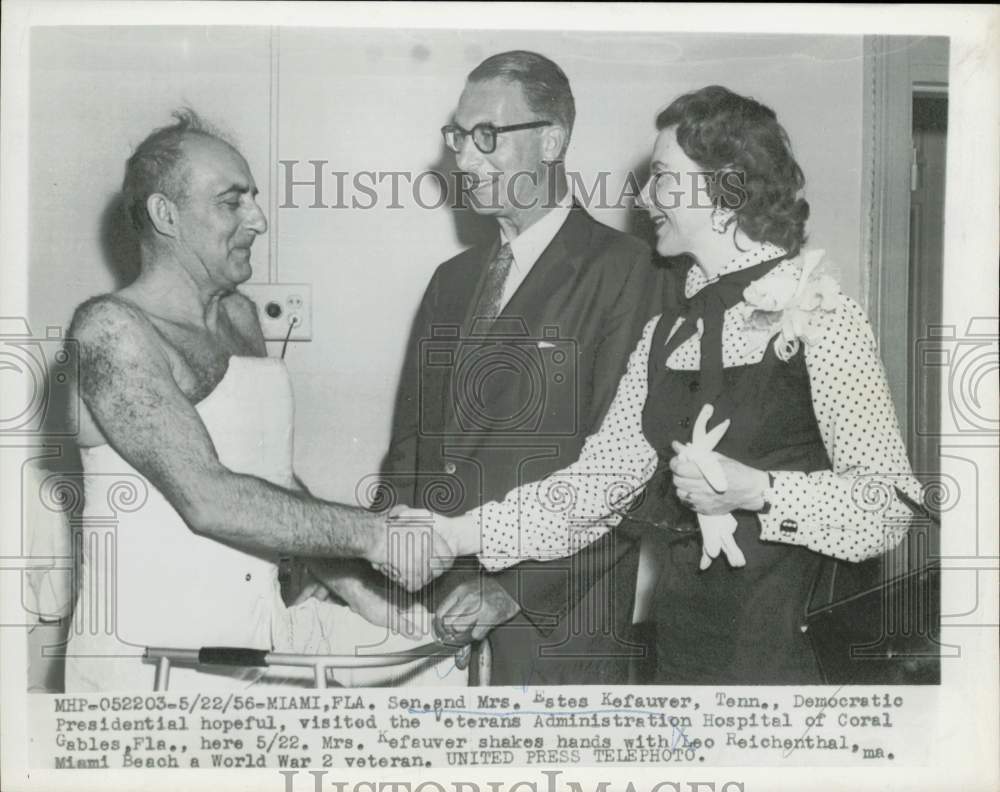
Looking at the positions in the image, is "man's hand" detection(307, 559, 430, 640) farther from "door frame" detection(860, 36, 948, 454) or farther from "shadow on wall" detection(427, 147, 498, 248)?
"door frame" detection(860, 36, 948, 454)

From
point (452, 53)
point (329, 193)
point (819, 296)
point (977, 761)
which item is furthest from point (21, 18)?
point (977, 761)

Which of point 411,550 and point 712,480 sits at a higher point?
point 712,480

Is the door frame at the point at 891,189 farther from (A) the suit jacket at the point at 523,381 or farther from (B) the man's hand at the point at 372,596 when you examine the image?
(B) the man's hand at the point at 372,596

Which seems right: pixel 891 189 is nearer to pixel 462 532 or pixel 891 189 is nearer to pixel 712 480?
pixel 712 480

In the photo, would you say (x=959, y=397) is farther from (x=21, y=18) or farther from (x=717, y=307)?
(x=21, y=18)

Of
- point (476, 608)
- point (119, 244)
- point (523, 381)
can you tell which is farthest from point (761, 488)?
point (119, 244)

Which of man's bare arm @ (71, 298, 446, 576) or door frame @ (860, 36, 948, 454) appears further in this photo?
door frame @ (860, 36, 948, 454)

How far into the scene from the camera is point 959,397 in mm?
2553

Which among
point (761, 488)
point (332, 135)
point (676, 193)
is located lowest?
point (761, 488)

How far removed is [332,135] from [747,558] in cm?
122

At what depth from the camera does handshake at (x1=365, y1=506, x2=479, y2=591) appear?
247 cm

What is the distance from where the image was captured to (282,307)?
8.09 feet

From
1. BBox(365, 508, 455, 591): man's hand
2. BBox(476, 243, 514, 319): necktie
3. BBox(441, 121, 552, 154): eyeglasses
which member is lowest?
BBox(365, 508, 455, 591): man's hand

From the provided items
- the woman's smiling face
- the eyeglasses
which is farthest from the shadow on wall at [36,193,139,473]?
the woman's smiling face
